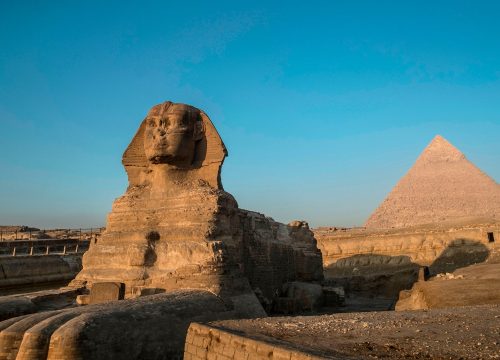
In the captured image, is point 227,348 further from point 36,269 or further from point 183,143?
point 36,269

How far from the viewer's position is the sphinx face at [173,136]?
8.98m

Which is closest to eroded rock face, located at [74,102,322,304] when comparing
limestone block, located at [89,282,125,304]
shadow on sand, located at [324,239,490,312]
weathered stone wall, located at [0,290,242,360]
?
limestone block, located at [89,282,125,304]

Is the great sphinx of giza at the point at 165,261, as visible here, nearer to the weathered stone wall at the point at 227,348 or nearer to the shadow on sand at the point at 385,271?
the weathered stone wall at the point at 227,348

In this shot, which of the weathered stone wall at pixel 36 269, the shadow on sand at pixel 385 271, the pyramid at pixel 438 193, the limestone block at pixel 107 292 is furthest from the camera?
the pyramid at pixel 438 193

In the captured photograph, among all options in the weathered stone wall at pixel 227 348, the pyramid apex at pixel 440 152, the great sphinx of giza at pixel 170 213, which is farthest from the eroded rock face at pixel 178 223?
the pyramid apex at pixel 440 152

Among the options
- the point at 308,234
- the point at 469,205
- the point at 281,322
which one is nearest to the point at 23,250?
the point at 308,234

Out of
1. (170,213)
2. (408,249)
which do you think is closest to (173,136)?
(170,213)

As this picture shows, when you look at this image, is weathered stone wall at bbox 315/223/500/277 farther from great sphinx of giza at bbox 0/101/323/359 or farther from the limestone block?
the limestone block

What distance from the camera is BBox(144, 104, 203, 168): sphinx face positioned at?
29.5 feet

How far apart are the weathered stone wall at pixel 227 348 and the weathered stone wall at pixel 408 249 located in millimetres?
17842

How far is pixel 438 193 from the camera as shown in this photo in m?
90.6

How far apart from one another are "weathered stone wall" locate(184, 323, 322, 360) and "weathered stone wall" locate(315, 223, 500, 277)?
17842 mm

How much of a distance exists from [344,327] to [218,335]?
1.38m

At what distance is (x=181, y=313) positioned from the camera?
224 inches
